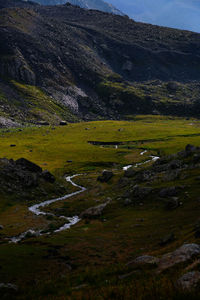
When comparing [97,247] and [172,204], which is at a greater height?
[172,204]

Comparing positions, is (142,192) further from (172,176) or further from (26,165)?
(26,165)

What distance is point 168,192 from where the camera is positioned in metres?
58.9

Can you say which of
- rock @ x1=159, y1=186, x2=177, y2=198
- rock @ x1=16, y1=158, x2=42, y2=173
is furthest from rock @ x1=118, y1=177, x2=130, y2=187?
rock @ x1=16, y1=158, x2=42, y2=173

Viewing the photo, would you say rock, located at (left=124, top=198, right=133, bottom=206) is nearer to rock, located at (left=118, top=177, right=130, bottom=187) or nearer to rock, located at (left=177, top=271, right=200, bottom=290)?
rock, located at (left=118, top=177, right=130, bottom=187)

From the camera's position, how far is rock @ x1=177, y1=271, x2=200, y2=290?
12.3 metres

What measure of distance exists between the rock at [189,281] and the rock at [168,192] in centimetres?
4541

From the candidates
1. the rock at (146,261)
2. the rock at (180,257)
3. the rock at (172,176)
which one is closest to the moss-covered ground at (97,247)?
the rock at (146,261)

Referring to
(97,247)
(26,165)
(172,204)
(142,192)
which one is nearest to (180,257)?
(97,247)

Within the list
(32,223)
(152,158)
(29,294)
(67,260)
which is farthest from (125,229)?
(152,158)

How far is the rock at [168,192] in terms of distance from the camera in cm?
5812

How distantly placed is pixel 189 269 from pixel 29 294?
10.7 metres

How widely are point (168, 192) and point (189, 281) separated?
47.3 m

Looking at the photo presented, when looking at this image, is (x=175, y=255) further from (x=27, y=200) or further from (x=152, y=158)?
(x=152, y=158)

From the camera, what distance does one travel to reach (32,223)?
5616 centimetres
